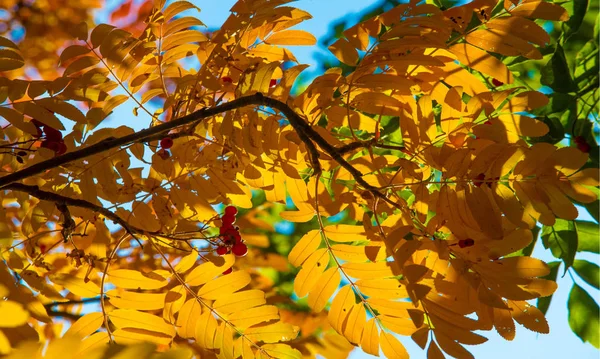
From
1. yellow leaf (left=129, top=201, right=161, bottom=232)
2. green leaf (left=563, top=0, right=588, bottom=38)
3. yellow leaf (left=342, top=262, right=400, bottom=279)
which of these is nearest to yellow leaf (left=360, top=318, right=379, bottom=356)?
yellow leaf (left=342, top=262, right=400, bottom=279)

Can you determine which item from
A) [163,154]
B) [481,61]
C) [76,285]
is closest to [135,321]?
[76,285]

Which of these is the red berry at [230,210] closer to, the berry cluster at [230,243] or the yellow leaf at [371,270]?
the berry cluster at [230,243]

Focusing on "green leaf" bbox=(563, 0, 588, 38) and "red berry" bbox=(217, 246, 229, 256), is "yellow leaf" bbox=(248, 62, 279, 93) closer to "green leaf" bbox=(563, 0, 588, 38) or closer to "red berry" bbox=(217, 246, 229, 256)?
"red berry" bbox=(217, 246, 229, 256)

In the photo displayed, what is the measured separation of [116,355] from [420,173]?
789 millimetres

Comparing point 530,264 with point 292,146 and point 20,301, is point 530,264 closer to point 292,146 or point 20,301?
point 292,146

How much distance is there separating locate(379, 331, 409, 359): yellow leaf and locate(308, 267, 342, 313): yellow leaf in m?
0.16

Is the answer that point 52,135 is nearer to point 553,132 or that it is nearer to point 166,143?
point 166,143

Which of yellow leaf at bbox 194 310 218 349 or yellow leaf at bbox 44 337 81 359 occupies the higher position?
yellow leaf at bbox 194 310 218 349

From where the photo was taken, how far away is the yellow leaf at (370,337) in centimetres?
131

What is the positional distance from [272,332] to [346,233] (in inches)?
12.1

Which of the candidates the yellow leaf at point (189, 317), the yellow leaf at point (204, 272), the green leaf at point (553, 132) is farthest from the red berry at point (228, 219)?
the green leaf at point (553, 132)

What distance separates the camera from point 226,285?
134 centimetres

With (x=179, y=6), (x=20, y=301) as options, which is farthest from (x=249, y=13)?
(x=20, y=301)

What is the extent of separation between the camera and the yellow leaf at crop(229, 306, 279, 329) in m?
1.36
